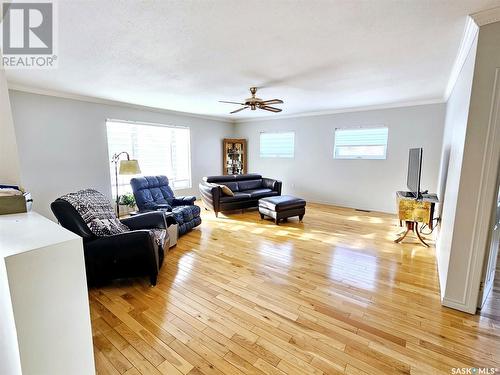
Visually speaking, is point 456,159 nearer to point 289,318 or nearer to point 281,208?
point 289,318

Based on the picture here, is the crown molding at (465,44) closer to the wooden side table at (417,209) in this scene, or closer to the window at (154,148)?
the wooden side table at (417,209)

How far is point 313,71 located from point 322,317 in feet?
9.25

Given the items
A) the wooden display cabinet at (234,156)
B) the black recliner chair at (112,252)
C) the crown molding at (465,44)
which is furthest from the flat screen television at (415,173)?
the wooden display cabinet at (234,156)

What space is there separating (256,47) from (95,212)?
234cm

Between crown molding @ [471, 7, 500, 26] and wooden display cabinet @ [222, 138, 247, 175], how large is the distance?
20.1 feet

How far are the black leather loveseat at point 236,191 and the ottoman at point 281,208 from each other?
64cm

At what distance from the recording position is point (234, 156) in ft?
25.3

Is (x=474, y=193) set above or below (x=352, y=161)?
below

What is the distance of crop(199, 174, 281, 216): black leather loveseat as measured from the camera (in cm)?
510

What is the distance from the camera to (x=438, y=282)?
2516 millimetres

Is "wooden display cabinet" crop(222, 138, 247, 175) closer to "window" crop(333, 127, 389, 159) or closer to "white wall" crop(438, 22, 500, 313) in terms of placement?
"window" crop(333, 127, 389, 159)

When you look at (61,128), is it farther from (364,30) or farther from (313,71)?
(364,30)

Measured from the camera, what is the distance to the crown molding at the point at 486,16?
1.74m

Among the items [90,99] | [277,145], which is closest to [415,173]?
[277,145]
